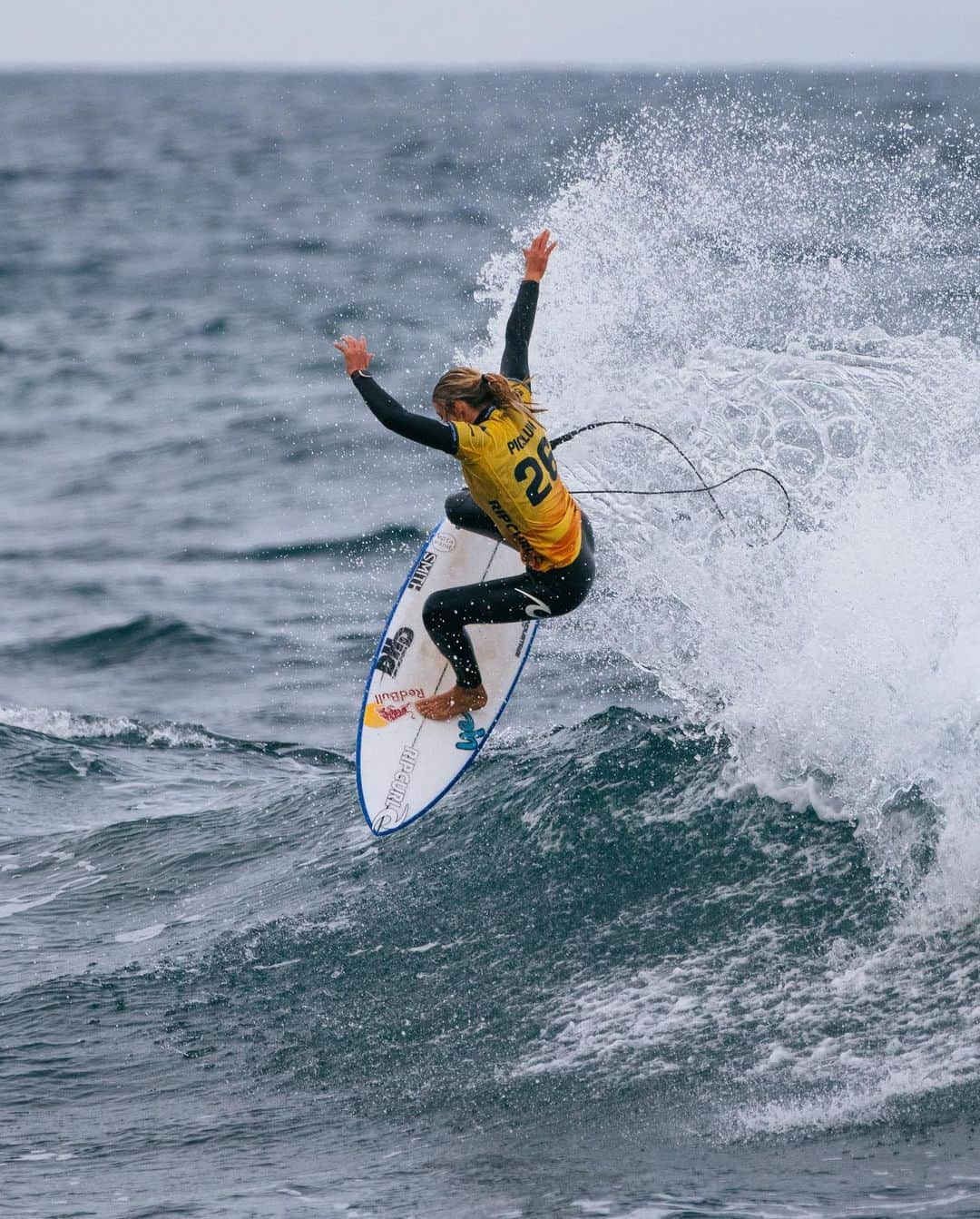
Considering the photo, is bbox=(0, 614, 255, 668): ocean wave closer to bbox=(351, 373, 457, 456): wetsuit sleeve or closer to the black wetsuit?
the black wetsuit

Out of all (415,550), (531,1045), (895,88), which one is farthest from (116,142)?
(531,1045)

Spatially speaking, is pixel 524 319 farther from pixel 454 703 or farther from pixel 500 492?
pixel 454 703

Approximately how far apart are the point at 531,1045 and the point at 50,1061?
95.1 inches

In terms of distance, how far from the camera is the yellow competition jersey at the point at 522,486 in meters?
7.21

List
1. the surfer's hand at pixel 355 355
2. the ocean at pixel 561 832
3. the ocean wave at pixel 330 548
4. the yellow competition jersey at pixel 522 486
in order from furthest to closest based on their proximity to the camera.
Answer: the ocean wave at pixel 330 548
the yellow competition jersey at pixel 522 486
the surfer's hand at pixel 355 355
the ocean at pixel 561 832

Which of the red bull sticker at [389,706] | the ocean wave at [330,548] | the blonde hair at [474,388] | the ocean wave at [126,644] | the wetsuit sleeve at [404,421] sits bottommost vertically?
the ocean wave at [126,644]

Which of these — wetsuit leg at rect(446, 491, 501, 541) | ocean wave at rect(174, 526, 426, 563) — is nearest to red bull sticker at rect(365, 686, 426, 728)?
wetsuit leg at rect(446, 491, 501, 541)

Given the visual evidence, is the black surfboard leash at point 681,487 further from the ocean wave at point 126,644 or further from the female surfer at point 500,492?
the ocean wave at point 126,644

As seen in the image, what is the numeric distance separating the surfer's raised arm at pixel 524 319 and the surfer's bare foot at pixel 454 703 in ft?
6.36

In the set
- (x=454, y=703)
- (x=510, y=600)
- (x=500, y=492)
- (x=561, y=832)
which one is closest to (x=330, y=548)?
(x=454, y=703)

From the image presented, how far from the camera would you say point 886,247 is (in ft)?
83.5

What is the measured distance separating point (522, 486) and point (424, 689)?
198 cm

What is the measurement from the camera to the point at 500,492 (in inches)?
291

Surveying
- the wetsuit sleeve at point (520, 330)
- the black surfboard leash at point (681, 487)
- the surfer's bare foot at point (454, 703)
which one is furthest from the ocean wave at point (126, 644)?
the wetsuit sleeve at point (520, 330)
